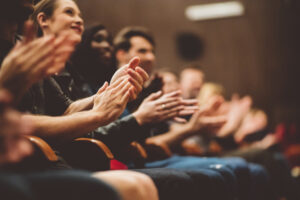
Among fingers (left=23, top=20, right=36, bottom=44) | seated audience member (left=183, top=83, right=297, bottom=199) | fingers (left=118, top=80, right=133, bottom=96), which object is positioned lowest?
seated audience member (left=183, top=83, right=297, bottom=199)

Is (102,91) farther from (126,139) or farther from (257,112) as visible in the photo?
(257,112)

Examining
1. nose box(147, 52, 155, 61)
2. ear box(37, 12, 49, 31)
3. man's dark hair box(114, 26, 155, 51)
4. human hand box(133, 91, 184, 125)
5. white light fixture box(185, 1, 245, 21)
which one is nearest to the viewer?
ear box(37, 12, 49, 31)

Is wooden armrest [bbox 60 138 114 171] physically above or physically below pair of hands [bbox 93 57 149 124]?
below

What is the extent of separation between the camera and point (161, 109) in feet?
6.24

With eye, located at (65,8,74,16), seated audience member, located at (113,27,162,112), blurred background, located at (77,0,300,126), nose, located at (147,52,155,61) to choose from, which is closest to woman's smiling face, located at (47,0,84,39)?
eye, located at (65,8,74,16)

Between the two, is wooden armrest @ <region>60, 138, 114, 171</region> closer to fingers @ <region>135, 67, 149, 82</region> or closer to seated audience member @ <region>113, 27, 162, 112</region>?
fingers @ <region>135, 67, 149, 82</region>

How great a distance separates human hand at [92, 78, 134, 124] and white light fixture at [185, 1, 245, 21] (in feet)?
15.4

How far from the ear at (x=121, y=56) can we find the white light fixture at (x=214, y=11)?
11.1 ft

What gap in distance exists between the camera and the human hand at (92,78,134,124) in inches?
52.9

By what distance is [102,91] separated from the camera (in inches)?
58.9

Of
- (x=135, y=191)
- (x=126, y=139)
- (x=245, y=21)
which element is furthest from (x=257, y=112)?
(x=135, y=191)

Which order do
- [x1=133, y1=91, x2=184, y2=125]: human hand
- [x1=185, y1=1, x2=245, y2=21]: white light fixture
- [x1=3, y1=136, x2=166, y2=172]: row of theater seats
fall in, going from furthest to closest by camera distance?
1. [x1=185, y1=1, x2=245, y2=21]: white light fixture
2. [x1=133, y1=91, x2=184, y2=125]: human hand
3. [x1=3, y1=136, x2=166, y2=172]: row of theater seats

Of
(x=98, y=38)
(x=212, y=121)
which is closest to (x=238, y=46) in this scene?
(x=212, y=121)

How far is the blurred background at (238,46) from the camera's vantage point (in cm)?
589
